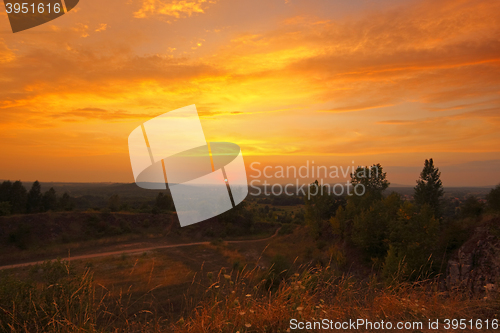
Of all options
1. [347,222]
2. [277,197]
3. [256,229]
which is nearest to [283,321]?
[347,222]

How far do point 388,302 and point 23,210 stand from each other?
49323mm

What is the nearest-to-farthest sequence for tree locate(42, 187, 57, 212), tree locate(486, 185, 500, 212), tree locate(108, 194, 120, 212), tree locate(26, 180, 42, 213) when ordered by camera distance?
tree locate(486, 185, 500, 212)
tree locate(26, 180, 42, 213)
tree locate(42, 187, 57, 212)
tree locate(108, 194, 120, 212)

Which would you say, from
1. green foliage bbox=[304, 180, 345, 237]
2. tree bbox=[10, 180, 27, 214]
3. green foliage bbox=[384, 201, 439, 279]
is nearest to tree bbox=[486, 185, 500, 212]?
green foliage bbox=[384, 201, 439, 279]

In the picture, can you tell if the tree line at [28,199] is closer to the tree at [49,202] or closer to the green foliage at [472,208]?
the tree at [49,202]

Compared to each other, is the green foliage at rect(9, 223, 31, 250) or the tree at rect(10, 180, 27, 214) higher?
the tree at rect(10, 180, 27, 214)

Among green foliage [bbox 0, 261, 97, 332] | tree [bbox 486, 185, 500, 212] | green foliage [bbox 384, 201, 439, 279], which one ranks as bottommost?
green foliage [bbox 384, 201, 439, 279]

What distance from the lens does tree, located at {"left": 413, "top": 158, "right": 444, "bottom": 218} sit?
3541 centimetres

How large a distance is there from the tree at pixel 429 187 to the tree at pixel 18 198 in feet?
184

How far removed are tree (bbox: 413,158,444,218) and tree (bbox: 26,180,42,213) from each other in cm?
5447

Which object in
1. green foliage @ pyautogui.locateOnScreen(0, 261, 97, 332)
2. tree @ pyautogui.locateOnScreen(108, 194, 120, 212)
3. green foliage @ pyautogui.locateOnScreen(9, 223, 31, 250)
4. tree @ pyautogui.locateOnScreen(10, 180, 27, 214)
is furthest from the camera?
tree @ pyautogui.locateOnScreen(108, 194, 120, 212)

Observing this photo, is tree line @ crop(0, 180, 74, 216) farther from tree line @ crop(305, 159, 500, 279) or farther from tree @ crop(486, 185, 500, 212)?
tree @ crop(486, 185, 500, 212)

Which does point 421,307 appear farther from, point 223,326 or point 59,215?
point 59,215

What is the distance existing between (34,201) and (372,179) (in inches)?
2003

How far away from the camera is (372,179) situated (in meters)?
38.5
